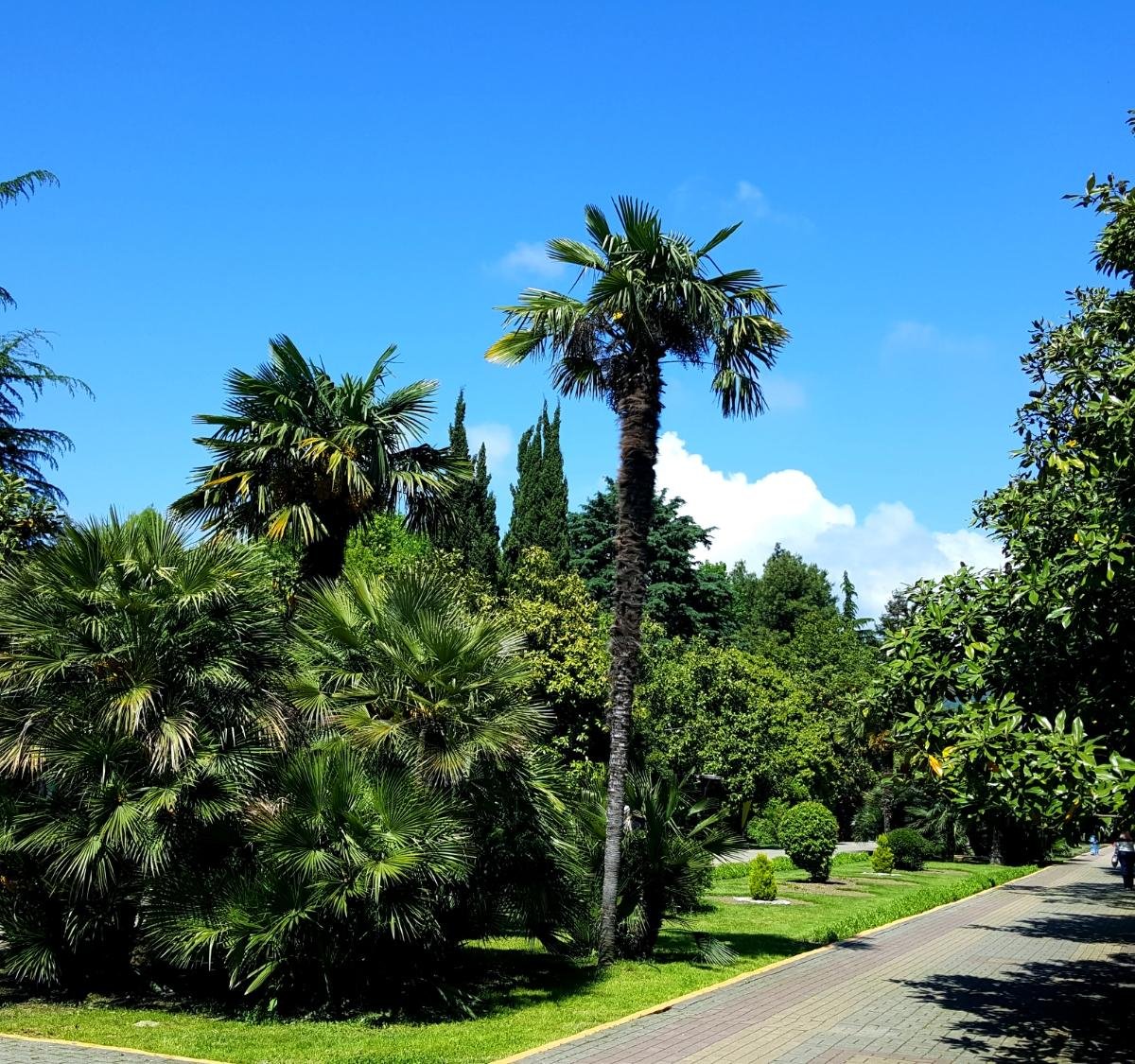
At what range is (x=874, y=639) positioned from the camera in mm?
63469

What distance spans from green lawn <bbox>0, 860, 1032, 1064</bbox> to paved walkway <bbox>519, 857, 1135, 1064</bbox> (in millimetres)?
559

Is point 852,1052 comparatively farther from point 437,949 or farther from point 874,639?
point 874,639

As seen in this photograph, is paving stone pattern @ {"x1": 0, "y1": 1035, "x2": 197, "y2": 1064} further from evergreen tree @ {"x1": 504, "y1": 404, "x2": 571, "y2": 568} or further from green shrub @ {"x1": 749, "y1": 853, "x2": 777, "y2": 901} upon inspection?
evergreen tree @ {"x1": 504, "y1": 404, "x2": 571, "y2": 568}

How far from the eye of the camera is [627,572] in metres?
14.4

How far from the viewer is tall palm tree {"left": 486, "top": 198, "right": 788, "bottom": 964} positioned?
46.6 feet

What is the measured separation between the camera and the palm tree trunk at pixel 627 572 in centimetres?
1370

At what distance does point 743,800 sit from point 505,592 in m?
11.4

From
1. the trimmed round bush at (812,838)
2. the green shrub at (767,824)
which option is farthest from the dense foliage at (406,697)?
the green shrub at (767,824)

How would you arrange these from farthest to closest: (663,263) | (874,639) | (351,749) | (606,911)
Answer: (874,639) < (663,263) < (606,911) < (351,749)

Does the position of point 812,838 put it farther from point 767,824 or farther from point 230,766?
point 230,766

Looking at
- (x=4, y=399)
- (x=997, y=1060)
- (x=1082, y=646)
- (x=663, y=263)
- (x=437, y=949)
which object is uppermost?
(x=4, y=399)

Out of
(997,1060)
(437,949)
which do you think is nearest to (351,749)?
(437,949)

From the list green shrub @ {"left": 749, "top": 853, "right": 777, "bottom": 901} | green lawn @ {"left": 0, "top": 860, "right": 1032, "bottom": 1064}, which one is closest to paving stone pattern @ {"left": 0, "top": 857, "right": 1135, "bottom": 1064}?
green lawn @ {"left": 0, "top": 860, "right": 1032, "bottom": 1064}

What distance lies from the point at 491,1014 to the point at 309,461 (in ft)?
25.3
